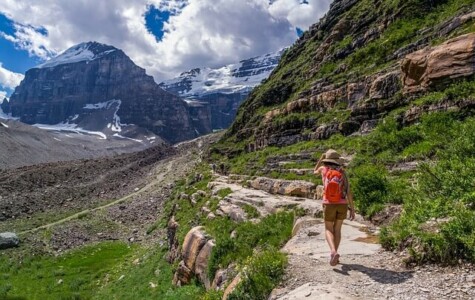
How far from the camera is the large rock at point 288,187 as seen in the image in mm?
23073

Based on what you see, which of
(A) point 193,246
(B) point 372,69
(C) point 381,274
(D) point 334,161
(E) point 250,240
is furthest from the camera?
(B) point 372,69

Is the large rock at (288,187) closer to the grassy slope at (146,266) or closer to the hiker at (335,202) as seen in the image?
the grassy slope at (146,266)

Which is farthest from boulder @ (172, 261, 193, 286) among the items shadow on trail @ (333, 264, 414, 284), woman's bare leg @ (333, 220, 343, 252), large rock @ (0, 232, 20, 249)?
large rock @ (0, 232, 20, 249)

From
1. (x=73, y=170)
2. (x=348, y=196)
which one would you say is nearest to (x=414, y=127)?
(x=348, y=196)

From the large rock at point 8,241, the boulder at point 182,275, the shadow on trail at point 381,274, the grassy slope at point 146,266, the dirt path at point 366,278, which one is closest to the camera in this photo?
the dirt path at point 366,278

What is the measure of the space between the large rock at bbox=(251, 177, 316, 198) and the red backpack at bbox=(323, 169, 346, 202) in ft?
44.9

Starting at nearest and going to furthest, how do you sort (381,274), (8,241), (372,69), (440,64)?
(381,274)
(440,64)
(372,69)
(8,241)

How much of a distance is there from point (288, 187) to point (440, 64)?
1227cm

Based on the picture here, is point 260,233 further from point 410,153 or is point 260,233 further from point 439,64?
point 439,64

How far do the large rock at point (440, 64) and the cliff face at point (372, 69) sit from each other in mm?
47

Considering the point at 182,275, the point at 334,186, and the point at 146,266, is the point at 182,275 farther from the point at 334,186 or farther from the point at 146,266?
the point at 334,186

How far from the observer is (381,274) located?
7.99 m

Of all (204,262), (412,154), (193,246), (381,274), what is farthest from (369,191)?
(193,246)

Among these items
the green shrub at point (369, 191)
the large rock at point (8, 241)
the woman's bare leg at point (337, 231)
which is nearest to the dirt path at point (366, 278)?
the woman's bare leg at point (337, 231)
